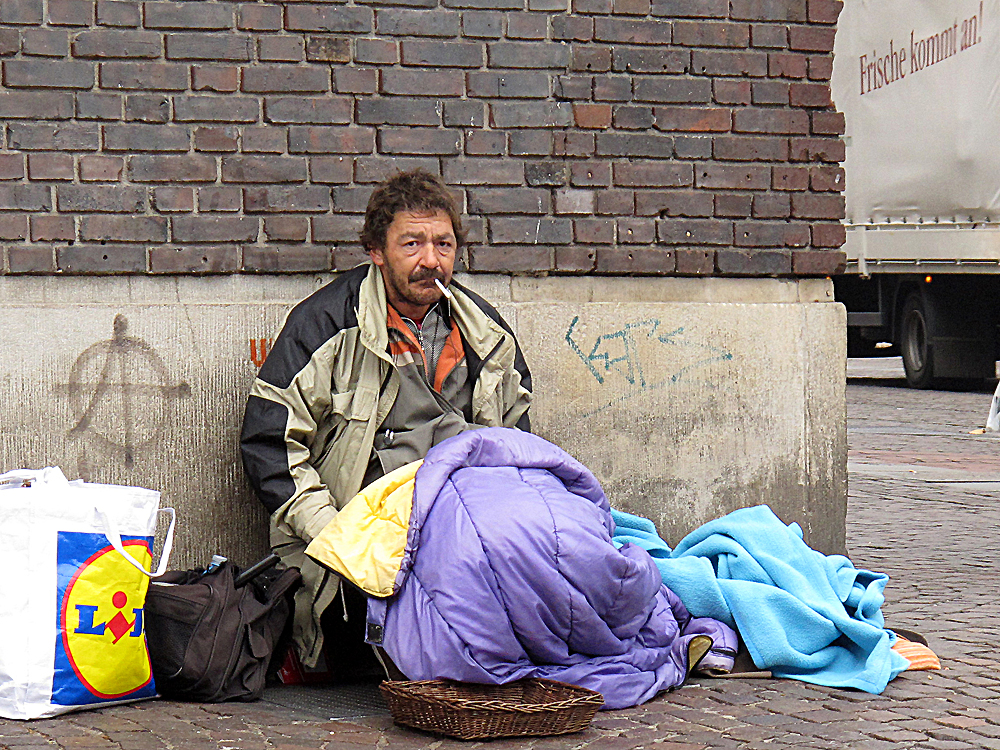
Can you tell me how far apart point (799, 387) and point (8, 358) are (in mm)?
2933

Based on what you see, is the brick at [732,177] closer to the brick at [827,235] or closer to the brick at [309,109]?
the brick at [827,235]

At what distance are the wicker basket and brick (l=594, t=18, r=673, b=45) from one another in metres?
2.58

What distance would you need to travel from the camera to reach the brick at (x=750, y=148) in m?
5.25

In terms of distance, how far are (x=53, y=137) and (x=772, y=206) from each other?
271cm

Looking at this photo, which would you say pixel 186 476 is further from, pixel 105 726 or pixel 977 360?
pixel 977 360

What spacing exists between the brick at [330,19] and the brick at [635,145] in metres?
0.97

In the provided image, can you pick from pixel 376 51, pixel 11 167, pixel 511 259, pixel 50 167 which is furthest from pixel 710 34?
pixel 11 167

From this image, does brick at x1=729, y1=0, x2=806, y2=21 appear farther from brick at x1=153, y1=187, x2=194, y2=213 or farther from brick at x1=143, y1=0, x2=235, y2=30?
brick at x1=153, y1=187, x2=194, y2=213

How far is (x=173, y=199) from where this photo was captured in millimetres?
4699

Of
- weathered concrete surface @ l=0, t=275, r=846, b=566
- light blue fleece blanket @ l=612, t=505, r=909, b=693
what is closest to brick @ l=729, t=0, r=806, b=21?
weathered concrete surface @ l=0, t=275, r=846, b=566

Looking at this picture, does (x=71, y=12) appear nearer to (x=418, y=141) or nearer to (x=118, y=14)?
(x=118, y=14)

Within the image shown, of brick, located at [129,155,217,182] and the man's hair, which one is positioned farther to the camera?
brick, located at [129,155,217,182]

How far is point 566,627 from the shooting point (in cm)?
368

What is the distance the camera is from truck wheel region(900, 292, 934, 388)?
14859 millimetres
